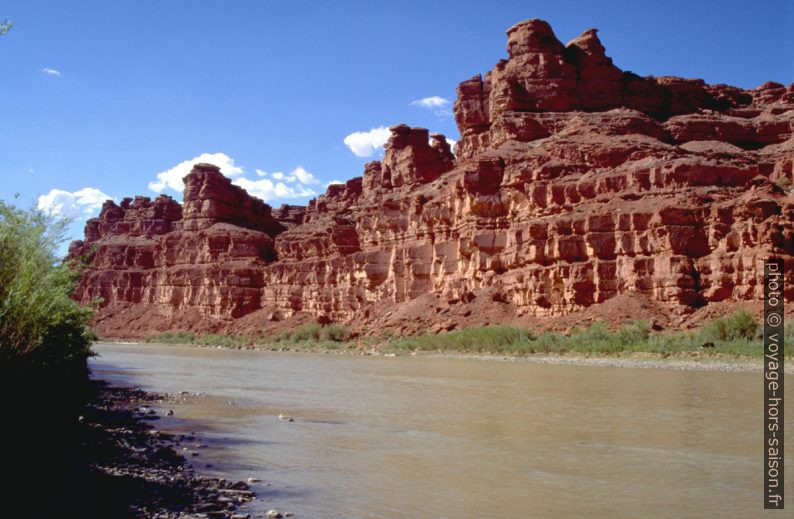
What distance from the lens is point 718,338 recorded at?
37.2 m

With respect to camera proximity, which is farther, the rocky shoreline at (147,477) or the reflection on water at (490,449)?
the reflection on water at (490,449)

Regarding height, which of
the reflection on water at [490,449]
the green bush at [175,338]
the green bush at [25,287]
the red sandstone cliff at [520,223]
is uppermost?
the red sandstone cliff at [520,223]

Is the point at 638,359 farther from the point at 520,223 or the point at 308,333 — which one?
the point at 308,333

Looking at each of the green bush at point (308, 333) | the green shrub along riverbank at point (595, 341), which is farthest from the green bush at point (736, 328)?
the green bush at point (308, 333)

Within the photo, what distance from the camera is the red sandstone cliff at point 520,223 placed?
46.5 m

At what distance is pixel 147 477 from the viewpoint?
8.24 meters

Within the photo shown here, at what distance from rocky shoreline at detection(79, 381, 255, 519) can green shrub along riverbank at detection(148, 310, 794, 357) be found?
99.5ft

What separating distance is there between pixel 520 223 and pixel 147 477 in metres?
53.4

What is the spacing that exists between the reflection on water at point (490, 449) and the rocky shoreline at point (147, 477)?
40cm

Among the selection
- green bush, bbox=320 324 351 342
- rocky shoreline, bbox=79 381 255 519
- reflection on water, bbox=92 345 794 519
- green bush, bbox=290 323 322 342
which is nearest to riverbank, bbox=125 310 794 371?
green bush, bbox=320 324 351 342

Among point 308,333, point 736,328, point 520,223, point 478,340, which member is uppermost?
point 520,223

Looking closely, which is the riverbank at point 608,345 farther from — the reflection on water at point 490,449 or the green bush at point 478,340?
the reflection on water at point 490,449

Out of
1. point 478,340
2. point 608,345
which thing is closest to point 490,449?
point 608,345

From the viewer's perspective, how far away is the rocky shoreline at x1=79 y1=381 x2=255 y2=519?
6.93 m
